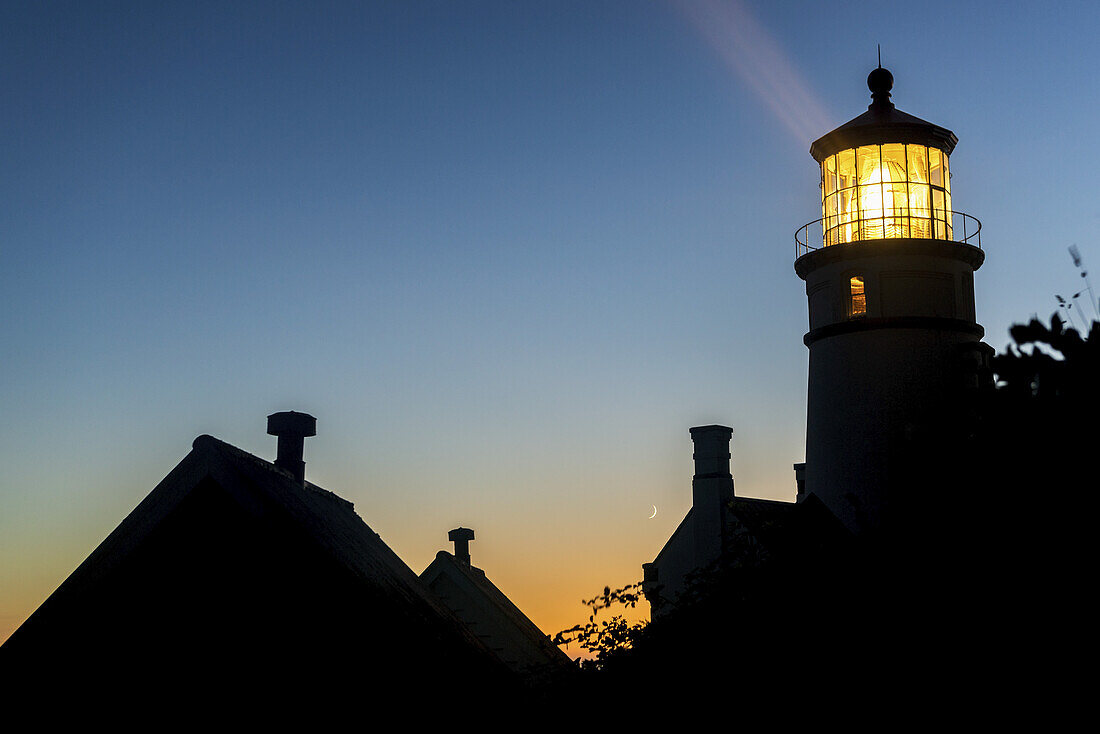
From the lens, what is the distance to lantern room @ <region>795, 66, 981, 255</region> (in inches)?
904

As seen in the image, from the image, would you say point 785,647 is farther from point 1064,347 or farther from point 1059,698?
point 1064,347

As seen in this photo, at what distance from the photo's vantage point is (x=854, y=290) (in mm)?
23281

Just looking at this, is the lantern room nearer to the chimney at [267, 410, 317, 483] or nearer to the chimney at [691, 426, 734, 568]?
the chimney at [691, 426, 734, 568]

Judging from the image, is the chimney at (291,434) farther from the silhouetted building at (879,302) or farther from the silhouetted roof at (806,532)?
the silhouetted building at (879,302)

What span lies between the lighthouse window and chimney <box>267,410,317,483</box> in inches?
474

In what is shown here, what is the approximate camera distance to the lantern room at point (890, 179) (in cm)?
2295

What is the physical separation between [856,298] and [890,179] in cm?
257

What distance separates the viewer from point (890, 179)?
23.2m

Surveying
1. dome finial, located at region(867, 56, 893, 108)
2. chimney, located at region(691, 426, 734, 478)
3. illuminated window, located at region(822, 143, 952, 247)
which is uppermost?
dome finial, located at region(867, 56, 893, 108)

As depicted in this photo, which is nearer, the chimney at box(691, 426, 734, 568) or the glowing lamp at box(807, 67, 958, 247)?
the glowing lamp at box(807, 67, 958, 247)

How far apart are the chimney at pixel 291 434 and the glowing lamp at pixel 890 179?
41.3ft

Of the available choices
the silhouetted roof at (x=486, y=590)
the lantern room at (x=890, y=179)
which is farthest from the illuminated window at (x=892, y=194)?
the silhouetted roof at (x=486, y=590)

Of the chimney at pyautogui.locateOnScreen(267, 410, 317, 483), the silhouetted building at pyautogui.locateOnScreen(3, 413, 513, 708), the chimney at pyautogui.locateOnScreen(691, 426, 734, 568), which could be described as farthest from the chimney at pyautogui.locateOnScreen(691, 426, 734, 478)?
the silhouetted building at pyautogui.locateOnScreen(3, 413, 513, 708)

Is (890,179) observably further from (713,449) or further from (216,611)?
(216,611)
